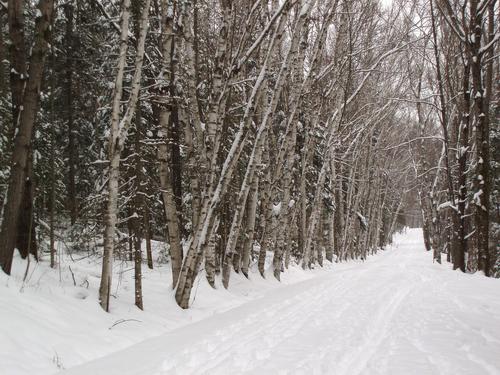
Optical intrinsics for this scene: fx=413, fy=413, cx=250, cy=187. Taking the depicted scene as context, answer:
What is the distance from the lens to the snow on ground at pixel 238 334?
432 cm

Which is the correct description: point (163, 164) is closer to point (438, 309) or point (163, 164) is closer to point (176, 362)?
point (176, 362)

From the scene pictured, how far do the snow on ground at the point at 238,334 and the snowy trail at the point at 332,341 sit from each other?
0.01 m

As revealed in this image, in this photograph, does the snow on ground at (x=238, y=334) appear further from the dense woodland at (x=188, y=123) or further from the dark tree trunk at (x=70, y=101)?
the dark tree trunk at (x=70, y=101)

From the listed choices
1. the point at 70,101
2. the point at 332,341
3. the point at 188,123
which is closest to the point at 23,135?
the point at 188,123

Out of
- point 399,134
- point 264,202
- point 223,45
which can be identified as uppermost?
point 399,134

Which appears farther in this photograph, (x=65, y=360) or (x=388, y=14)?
(x=388, y=14)

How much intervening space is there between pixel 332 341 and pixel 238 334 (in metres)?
1.32

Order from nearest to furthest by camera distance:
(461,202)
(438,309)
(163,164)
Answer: (438,309) → (163,164) → (461,202)

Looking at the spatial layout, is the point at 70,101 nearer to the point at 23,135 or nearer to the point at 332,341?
the point at 23,135

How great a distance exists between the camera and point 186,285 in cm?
774

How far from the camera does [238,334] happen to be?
577 centimetres

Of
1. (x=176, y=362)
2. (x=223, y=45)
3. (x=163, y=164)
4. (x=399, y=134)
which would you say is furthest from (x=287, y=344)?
(x=399, y=134)

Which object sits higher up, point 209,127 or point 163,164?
point 209,127

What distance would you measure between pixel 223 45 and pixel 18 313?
5643 millimetres
